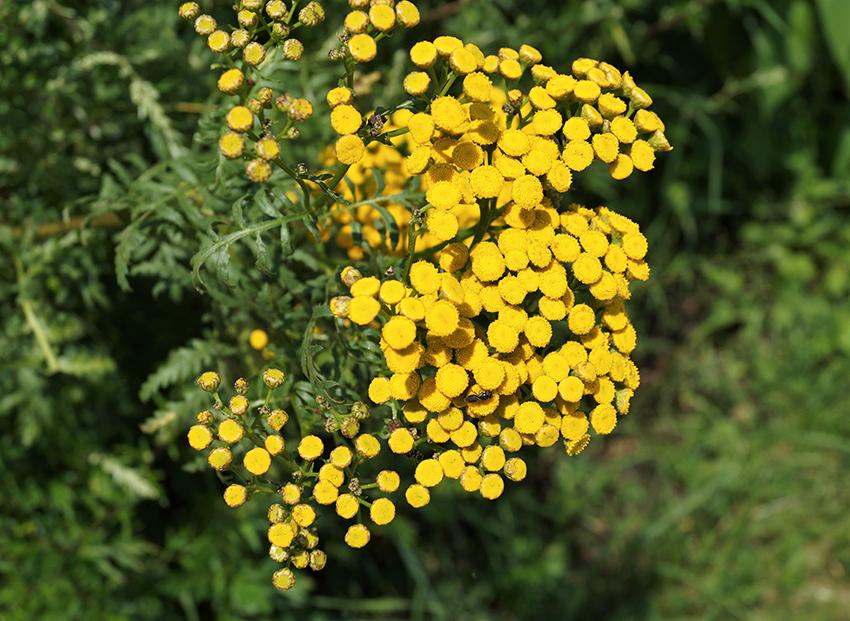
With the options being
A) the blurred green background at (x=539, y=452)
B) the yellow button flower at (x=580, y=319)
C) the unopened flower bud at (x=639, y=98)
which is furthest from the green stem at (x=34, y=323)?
the unopened flower bud at (x=639, y=98)

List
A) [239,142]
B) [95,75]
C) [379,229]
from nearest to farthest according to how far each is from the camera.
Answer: [239,142] < [379,229] < [95,75]

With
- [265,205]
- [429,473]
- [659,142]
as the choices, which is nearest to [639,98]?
[659,142]

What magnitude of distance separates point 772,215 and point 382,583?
4369 mm

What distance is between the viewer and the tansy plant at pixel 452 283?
1.82 meters

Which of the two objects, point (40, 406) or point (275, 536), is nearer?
point (275, 536)

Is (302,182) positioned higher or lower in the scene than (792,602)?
higher

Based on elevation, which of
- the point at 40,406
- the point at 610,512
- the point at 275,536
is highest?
the point at 275,536

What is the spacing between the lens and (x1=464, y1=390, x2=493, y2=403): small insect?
1.83m

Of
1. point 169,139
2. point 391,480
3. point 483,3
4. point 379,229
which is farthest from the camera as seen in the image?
point 483,3

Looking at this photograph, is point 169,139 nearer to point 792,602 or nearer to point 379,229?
point 379,229

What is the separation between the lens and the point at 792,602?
16.3 feet

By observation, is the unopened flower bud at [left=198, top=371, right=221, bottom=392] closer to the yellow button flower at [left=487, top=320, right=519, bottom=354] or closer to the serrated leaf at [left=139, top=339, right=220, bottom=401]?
the serrated leaf at [left=139, top=339, right=220, bottom=401]

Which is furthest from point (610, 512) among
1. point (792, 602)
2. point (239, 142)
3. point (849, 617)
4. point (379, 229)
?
point (239, 142)

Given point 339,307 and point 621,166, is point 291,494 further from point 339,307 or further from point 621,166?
point 621,166
